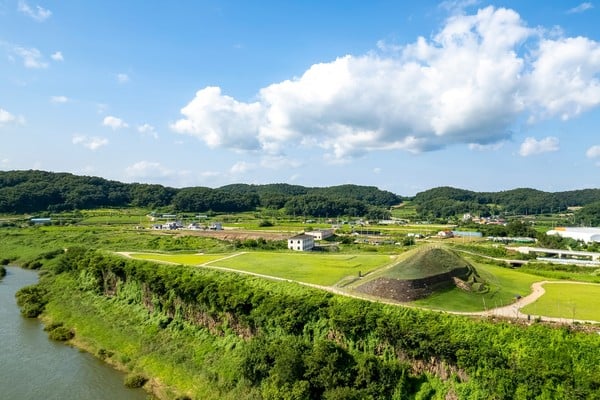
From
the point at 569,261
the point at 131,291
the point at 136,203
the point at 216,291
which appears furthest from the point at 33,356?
the point at 136,203

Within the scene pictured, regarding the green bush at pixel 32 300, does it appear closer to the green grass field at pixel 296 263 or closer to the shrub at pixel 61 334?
the shrub at pixel 61 334

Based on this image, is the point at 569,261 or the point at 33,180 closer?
the point at 569,261

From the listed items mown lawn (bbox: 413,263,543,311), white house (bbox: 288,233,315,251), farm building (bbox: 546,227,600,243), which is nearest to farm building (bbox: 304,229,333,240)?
white house (bbox: 288,233,315,251)

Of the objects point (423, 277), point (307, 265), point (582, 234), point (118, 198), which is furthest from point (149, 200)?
point (423, 277)

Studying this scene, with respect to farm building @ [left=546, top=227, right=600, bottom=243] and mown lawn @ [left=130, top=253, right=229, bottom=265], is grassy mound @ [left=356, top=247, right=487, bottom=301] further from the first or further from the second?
farm building @ [left=546, top=227, right=600, bottom=243]

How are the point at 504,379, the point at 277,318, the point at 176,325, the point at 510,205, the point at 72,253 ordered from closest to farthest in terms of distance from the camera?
the point at 504,379 → the point at 277,318 → the point at 176,325 → the point at 72,253 → the point at 510,205

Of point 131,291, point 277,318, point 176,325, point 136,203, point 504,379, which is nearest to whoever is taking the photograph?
point 504,379

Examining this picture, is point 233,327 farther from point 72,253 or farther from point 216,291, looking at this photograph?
point 72,253
